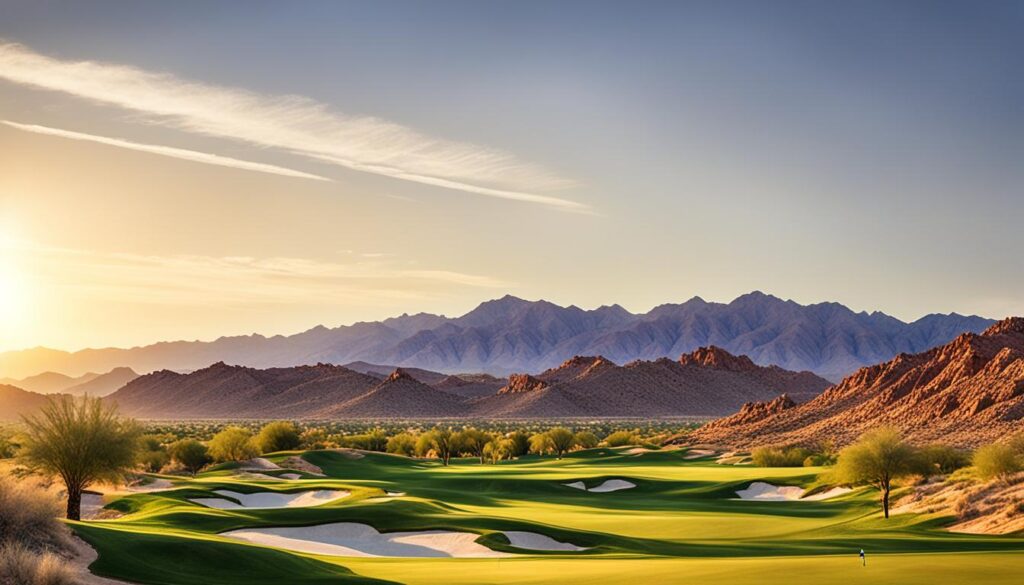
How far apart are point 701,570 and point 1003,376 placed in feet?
246

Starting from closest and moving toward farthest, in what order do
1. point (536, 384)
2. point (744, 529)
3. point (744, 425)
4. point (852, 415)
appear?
point (744, 529) → point (852, 415) → point (744, 425) → point (536, 384)

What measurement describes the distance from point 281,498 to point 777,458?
39040 mm

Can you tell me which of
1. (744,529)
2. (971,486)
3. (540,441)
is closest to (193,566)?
(744,529)

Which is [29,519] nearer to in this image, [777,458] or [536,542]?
[536,542]

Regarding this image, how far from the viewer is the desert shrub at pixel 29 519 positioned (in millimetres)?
19453

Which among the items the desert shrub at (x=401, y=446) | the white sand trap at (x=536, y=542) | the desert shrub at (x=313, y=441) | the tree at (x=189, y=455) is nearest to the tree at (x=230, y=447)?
the tree at (x=189, y=455)

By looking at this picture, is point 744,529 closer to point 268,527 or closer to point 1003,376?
point 268,527

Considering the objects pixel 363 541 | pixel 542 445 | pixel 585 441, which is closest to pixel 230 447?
pixel 542 445

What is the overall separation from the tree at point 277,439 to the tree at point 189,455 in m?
12.2

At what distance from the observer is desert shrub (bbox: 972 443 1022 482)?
135ft

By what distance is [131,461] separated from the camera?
36.1m

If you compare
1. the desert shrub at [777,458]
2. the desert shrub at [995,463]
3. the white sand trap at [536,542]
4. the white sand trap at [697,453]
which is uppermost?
the desert shrub at [995,463]

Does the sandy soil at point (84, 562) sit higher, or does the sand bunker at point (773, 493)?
the sandy soil at point (84, 562)

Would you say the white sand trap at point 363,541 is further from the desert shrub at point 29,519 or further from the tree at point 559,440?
the tree at point 559,440
